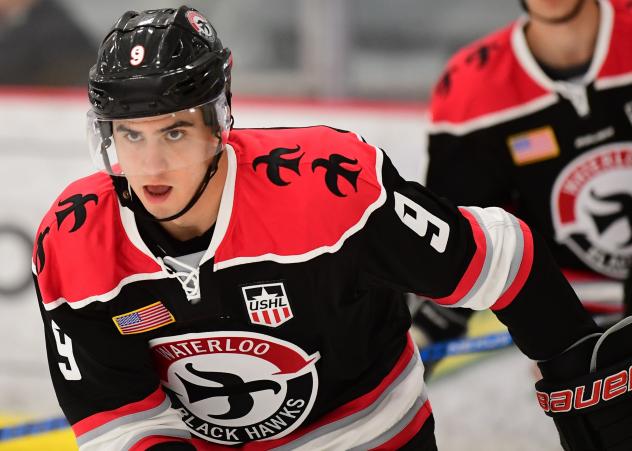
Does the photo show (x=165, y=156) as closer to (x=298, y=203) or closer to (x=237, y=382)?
(x=298, y=203)

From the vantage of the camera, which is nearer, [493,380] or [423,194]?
[423,194]

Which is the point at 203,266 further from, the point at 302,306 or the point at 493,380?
the point at 493,380

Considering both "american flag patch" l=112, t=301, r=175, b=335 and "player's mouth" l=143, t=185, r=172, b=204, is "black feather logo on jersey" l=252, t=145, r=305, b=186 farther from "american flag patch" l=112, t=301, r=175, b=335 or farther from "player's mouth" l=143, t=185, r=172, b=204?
"american flag patch" l=112, t=301, r=175, b=335

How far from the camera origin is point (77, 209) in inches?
70.2

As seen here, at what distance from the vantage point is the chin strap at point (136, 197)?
1.71 m

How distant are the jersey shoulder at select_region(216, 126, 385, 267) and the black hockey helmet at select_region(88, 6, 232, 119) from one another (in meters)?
0.15

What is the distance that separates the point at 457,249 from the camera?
176cm

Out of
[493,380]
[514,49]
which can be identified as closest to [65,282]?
[514,49]

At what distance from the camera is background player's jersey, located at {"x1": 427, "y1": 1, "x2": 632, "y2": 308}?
2604mm

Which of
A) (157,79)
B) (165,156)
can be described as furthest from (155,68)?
(165,156)

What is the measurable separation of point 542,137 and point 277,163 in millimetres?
1052

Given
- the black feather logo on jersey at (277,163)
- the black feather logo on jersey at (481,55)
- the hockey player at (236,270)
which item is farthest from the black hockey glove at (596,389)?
the black feather logo on jersey at (481,55)

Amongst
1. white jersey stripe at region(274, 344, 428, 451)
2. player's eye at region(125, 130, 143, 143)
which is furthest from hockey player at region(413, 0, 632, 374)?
player's eye at region(125, 130, 143, 143)

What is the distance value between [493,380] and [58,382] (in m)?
1.71
